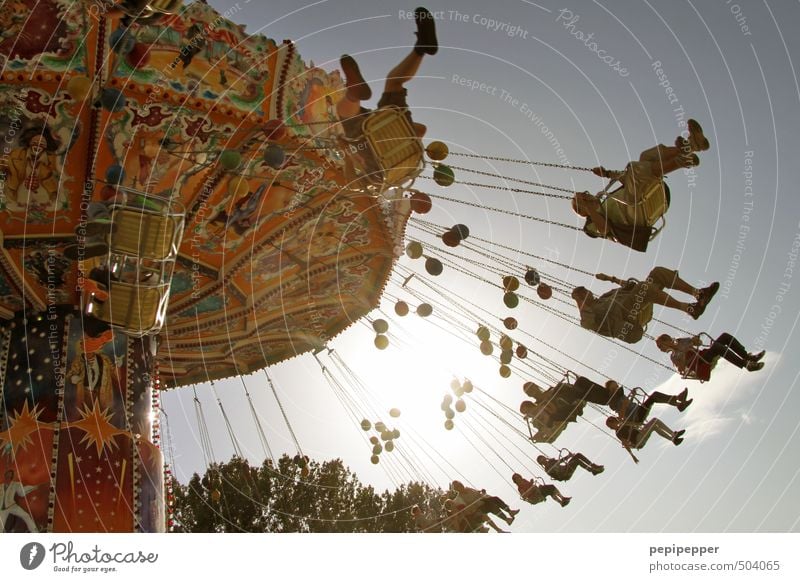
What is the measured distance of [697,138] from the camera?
8094 mm

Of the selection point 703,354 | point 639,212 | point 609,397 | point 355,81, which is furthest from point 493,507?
point 355,81

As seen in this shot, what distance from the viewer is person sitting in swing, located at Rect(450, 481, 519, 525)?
10.9 meters

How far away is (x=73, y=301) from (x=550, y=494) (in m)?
7.09

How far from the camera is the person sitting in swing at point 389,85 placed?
7.23 m

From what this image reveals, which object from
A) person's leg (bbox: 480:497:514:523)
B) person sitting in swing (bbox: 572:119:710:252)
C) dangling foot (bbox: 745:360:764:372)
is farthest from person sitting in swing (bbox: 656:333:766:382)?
person's leg (bbox: 480:497:514:523)

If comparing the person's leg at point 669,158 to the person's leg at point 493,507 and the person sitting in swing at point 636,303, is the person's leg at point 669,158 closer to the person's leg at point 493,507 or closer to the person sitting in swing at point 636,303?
the person sitting in swing at point 636,303

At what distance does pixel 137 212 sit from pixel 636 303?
5813 millimetres

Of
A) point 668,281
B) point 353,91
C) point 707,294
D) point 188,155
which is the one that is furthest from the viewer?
point 668,281

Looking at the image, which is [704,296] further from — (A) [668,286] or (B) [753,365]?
(B) [753,365]

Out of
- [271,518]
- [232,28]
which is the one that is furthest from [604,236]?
[271,518]

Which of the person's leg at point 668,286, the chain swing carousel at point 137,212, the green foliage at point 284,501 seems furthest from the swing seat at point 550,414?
the green foliage at point 284,501

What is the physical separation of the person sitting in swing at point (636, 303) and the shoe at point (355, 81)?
144 inches

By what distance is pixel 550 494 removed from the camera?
10688mm
